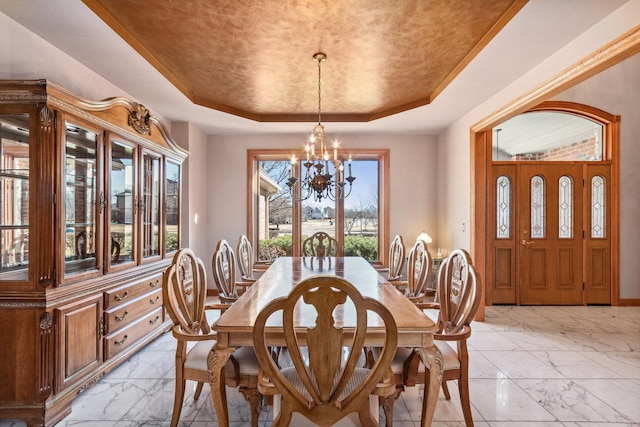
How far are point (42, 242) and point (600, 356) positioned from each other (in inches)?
175

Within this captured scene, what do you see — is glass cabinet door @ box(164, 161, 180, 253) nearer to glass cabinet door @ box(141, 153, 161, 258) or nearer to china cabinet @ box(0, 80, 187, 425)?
glass cabinet door @ box(141, 153, 161, 258)

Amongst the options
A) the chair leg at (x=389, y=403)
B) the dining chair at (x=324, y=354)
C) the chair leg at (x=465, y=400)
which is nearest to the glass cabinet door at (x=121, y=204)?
the dining chair at (x=324, y=354)

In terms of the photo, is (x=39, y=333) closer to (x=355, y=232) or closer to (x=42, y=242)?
(x=42, y=242)

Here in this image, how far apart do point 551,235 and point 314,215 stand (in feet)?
11.3

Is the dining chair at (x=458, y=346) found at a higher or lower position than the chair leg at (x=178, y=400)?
higher

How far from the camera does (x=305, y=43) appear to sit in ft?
8.92

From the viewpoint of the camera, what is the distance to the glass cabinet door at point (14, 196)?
2.05m

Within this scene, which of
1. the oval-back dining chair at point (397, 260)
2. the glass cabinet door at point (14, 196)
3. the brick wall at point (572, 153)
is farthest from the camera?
the brick wall at point (572, 153)

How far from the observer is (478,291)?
6.00 ft

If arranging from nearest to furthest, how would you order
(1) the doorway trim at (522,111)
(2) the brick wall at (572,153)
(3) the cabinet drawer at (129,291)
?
(1) the doorway trim at (522,111)
(3) the cabinet drawer at (129,291)
(2) the brick wall at (572,153)

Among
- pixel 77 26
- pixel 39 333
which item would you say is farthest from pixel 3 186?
pixel 77 26

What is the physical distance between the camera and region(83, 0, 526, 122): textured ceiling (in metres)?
2.22

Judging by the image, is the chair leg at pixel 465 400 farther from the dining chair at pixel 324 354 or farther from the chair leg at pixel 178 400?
the chair leg at pixel 178 400

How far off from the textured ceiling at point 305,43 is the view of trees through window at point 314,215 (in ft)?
5.82
